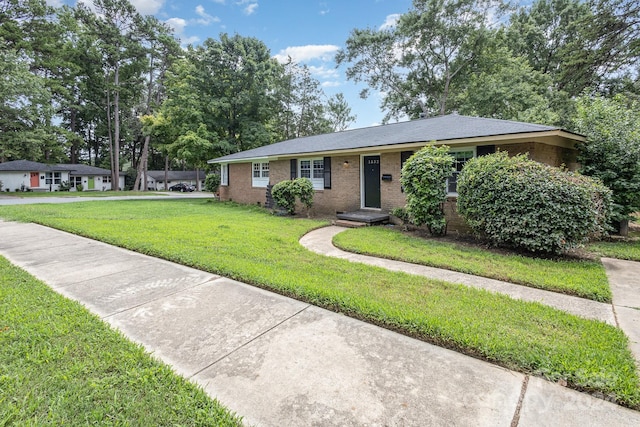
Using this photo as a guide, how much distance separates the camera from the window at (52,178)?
108 ft

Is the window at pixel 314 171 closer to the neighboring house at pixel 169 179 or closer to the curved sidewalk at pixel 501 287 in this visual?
the curved sidewalk at pixel 501 287

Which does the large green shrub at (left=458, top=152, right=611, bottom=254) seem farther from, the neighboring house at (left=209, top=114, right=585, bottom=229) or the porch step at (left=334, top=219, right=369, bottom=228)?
the porch step at (left=334, top=219, right=369, bottom=228)

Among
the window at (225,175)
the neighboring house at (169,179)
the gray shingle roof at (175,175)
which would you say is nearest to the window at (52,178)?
the neighboring house at (169,179)

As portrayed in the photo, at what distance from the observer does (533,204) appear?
557 cm

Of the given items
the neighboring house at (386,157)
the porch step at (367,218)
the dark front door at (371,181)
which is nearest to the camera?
the neighboring house at (386,157)

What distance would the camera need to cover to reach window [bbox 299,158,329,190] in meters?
12.3

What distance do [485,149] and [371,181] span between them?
12.1ft

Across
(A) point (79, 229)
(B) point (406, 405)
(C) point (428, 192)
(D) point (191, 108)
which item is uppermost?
(D) point (191, 108)

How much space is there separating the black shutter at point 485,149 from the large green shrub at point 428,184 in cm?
123

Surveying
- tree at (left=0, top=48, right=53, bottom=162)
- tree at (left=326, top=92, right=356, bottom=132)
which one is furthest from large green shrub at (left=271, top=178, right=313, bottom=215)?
tree at (left=326, top=92, right=356, bottom=132)

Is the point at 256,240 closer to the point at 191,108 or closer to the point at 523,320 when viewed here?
the point at 523,320

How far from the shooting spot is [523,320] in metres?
3.15

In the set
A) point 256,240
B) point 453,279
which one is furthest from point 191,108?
point 453,279

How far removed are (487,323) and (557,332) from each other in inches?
23.6
